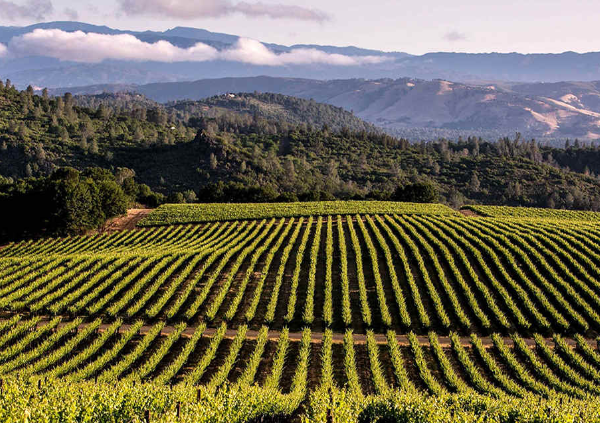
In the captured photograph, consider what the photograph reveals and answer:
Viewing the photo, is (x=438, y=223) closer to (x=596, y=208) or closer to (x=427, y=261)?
(x=427, y=261)

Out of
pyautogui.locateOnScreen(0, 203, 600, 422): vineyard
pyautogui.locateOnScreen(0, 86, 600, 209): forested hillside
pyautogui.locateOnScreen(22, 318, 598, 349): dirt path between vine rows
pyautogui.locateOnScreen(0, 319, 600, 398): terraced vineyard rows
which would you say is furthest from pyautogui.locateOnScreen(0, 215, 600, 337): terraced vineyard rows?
pyautogui.locateOnScreen(0, 86, 600, 209): forested hillside

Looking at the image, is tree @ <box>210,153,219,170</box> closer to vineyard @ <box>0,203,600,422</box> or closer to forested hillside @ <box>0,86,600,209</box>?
forested hillside @ <box>0,86,600,209</box>

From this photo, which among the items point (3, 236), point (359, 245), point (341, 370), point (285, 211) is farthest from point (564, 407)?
point (3, 236)

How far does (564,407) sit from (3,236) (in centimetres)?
7029

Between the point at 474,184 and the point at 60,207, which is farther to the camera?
the point at 474,184

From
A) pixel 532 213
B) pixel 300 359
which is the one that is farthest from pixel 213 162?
pixel 300 359

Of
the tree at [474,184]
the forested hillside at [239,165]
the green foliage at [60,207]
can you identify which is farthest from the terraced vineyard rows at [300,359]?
the tree at [474,184]

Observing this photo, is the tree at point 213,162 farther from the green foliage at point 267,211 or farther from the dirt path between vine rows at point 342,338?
the dirt path between vine rows at point 342,338

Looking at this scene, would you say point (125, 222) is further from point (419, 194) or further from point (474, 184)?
point (474, 184)

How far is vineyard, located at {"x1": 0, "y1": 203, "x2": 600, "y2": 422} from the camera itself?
1841cm

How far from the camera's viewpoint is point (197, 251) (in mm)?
45406

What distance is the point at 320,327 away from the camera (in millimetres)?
31672

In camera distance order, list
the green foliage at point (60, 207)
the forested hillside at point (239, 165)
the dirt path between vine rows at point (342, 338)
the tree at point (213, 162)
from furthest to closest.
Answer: the tree at point (213, 162) → the forested hillside at point (239, 165) → the green foliage at point (60, 207) → the dirt path between vine rows at point (342, 338)

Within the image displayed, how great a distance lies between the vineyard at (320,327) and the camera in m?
18.4
